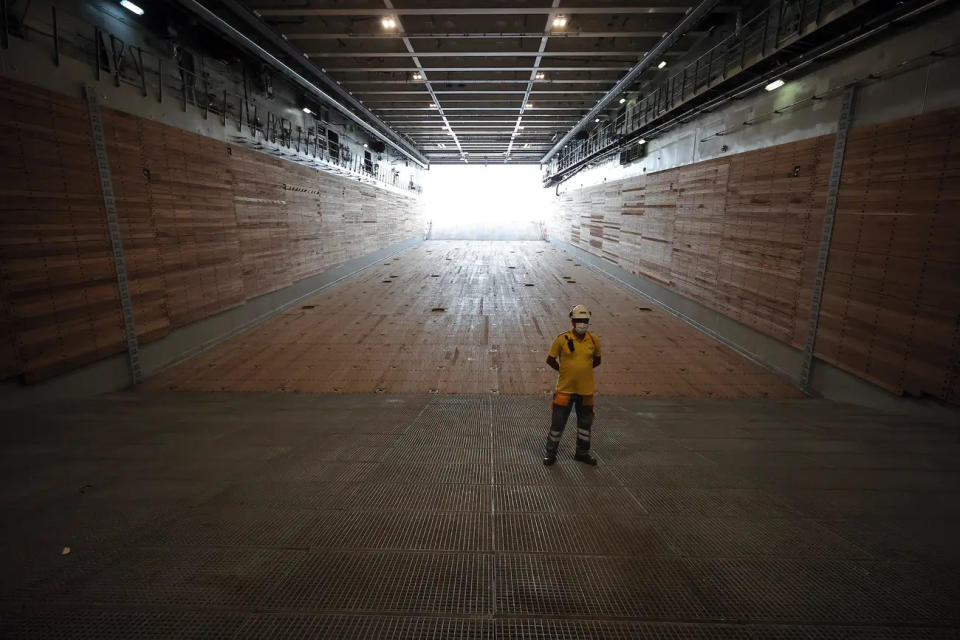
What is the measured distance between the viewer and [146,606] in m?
1.81

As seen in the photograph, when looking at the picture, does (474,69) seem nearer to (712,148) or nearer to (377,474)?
(712,148)

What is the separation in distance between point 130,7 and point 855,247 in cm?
986

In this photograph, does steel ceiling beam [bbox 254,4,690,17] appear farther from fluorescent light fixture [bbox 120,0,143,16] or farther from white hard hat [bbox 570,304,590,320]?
white hard hat [bbox 570,304,590,320]

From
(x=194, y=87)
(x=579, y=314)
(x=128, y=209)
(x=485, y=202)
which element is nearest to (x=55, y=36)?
(x=128, y=209)

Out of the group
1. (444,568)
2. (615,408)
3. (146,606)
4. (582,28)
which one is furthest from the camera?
(582,28)

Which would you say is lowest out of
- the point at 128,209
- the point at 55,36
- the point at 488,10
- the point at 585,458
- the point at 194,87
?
the point at 585,458

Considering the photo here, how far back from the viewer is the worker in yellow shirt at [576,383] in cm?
342

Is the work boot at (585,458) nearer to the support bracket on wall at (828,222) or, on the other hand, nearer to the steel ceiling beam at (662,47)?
the support bracket on wall at (828,222)

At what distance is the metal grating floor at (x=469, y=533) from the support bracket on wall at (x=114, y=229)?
1860 millimetres

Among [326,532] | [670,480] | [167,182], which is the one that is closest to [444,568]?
[326,532]

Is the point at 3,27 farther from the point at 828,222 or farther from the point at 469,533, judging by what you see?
the point at 828,222

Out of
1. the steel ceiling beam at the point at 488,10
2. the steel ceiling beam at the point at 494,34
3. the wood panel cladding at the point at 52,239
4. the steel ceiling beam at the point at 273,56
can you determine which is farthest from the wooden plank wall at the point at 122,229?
the steel ceiling beam at the point at 488,10

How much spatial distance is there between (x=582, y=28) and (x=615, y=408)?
25.0 ft

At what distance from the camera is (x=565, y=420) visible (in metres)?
3.43
